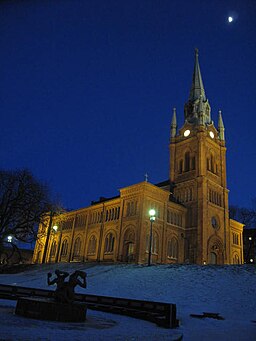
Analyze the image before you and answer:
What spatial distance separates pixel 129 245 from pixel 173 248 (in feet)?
24.3

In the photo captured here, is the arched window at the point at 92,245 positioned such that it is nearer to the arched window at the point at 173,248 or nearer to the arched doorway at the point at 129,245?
the arched doorway at the point at 129,245

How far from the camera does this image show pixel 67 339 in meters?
6.26

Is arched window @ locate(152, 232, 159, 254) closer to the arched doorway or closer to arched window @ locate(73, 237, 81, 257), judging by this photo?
the arched doorway

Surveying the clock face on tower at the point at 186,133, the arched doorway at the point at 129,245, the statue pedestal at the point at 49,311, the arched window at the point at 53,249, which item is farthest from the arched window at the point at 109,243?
the statue pedestal at the point at 49,311

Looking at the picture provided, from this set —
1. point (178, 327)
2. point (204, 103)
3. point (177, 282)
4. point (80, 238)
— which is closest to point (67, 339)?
point (178, 327)

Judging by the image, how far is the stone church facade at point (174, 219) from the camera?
42219mm

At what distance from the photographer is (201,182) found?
4894 centimetres

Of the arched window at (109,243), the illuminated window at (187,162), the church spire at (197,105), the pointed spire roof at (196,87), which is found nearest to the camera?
the arched window at (109,243)

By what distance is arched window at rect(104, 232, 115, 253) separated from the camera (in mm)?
44531

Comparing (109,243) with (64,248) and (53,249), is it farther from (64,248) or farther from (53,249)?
(53,249)

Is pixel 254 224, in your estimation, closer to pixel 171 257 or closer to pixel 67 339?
pixel 171 257

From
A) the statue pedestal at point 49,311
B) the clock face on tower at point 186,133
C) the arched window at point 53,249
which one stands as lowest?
the statue pedestal at point 49,311

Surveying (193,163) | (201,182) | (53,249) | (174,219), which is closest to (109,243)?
(174,219)

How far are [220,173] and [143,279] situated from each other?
37.3 m
